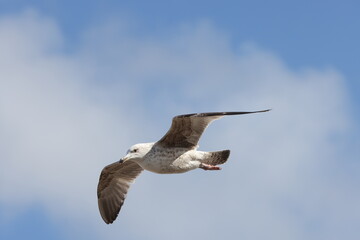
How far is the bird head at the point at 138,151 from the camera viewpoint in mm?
12844

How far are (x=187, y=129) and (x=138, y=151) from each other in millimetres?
1039

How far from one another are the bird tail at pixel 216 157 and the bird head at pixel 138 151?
1.04 m

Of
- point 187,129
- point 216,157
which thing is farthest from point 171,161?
point 216,157

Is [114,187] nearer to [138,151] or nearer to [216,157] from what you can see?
[138,151]

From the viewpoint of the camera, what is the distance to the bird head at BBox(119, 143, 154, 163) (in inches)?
506

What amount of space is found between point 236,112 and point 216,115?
27.1 inches

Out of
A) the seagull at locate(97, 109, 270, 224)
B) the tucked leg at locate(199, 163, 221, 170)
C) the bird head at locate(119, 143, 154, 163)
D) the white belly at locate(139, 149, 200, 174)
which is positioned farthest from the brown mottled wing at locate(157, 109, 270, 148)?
the tucked leg at locate(199, 163, 221, 170)

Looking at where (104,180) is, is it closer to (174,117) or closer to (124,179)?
(124,179)

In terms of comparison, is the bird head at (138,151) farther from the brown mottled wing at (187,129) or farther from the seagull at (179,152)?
the brown mottled wing at (187,129)

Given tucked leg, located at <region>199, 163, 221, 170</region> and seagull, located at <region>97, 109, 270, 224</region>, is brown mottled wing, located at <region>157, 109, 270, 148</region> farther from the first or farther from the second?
tucked leg, located at <region>199, 163, 221, 170</region>

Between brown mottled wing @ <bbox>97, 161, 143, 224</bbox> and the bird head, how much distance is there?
7.17 feet

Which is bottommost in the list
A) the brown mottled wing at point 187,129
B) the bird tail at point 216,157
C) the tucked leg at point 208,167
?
the tucked leg at point 208,167

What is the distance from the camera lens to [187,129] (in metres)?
12.5

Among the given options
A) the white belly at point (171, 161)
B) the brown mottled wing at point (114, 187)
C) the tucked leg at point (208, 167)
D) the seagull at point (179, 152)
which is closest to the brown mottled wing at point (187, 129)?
the seagull at point (179, 152)
